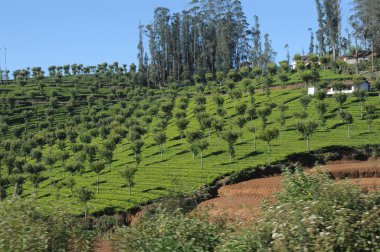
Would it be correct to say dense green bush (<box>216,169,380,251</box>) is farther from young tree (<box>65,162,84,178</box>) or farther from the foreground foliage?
young tree (<box>65,162,84,178</box>)

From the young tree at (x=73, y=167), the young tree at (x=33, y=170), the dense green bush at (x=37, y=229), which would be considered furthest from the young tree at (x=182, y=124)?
the dense green bush at (x=37, y=229)

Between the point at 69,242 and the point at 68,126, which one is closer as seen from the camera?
the point at 69,242

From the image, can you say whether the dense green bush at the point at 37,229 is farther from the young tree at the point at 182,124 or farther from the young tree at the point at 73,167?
the young tree at the point at 182,124

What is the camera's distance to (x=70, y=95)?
112625mm

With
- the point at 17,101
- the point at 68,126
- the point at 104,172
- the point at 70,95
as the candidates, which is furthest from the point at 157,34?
the point at 104,172

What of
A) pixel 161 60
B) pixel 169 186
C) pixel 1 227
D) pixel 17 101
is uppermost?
pixel 161 60

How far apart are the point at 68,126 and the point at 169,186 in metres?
45.7

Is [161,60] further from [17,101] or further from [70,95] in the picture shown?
[17,101]

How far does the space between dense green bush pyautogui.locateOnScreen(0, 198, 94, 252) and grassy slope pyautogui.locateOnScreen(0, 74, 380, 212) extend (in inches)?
1083

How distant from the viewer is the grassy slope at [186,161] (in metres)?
47.3

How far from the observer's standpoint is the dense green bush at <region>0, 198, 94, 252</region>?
11.5 metres

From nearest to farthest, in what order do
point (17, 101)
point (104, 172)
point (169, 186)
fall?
point (169, 186), point (104, 172), point (17, 101)

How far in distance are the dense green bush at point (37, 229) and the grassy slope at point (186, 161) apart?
27511mm

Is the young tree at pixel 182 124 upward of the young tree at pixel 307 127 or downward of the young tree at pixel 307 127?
upward
